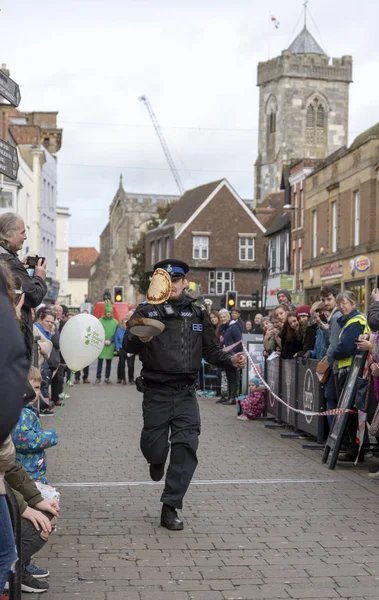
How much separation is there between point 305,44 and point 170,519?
11705 cm

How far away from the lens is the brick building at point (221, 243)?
73250mm

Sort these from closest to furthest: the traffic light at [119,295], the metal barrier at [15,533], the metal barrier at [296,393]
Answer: the metal barrier at [15,533], the metal barrier at [296,393], the traffic light at [119,295]

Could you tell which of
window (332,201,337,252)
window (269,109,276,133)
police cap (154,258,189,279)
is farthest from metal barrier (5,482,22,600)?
window (269,109,276,133)

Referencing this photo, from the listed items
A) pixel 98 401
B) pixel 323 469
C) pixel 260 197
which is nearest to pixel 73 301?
pixel 260 197

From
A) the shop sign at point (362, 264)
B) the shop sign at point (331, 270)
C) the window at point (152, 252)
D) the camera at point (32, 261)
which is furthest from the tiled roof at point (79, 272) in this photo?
the camera at point (32, 261)

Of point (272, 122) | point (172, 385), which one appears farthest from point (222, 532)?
point (272, 122)

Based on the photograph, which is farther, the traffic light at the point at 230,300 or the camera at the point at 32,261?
the traffic light at the point at 230,300

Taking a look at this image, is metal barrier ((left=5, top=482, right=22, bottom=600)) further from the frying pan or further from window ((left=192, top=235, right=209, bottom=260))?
window ((left=192, top=235, right=209, bottom=260))

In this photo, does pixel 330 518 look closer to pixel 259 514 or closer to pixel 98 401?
pixel 259 514

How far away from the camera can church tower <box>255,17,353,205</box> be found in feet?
366

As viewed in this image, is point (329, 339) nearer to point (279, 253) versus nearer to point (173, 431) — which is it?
point (173, 431)

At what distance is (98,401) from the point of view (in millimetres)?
20297

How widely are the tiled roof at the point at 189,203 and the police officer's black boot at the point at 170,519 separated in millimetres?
67098

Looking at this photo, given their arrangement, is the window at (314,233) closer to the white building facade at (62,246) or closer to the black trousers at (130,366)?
the black trousers at (130,366)
